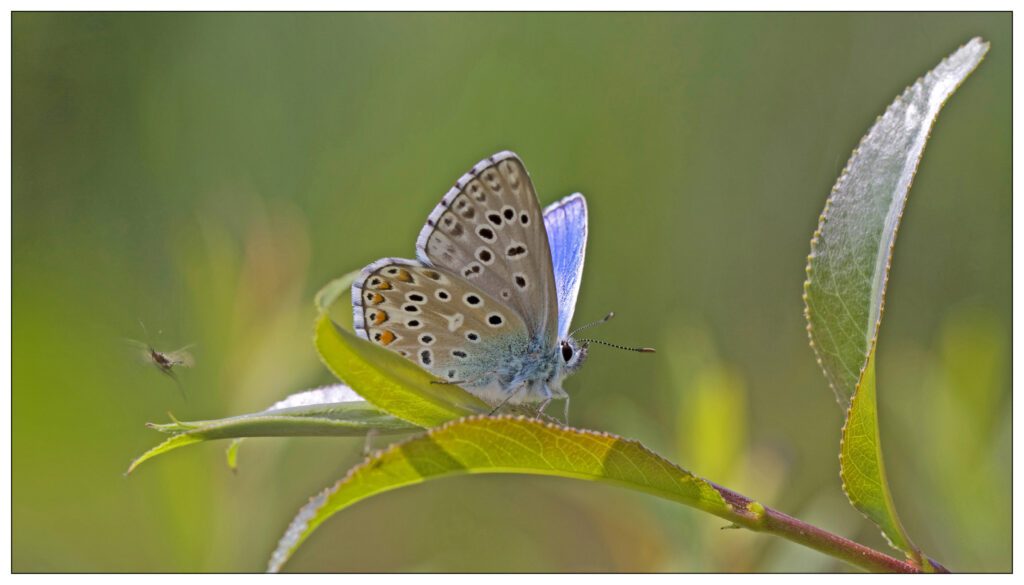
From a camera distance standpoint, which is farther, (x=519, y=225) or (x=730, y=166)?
(x=730, y=166)

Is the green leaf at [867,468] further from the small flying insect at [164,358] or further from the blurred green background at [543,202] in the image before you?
the small flying insect at [164,358]

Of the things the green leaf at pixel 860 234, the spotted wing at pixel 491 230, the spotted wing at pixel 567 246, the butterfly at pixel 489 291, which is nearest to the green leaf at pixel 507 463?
the green leaf at pixel 860 234

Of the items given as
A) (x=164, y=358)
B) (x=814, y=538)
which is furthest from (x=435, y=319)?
(x=814, y=538)

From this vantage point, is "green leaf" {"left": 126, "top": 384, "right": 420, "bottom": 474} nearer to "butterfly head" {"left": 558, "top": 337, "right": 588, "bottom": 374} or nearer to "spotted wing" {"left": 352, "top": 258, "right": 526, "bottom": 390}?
"spotted wing" {"left": 352, "top": 258, "right": 526, "bottom": 390}

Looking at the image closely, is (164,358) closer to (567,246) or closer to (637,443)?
(567,246)

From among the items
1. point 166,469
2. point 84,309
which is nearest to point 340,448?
point 166,469

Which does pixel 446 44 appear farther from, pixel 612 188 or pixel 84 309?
pixel 84 309

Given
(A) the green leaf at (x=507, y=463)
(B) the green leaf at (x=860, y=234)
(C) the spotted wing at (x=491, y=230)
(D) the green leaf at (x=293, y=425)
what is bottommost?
(D) the green leaf at (x=293, y=425)
